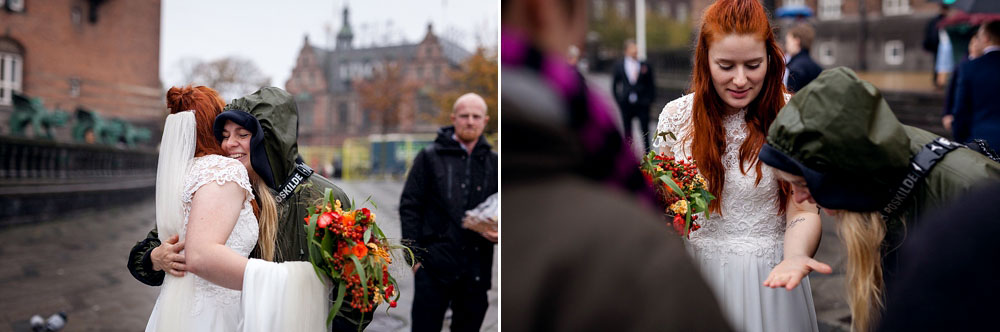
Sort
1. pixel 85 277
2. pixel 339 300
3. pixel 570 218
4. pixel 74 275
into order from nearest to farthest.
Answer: pixel 570 218, pixel 339 300, pixel 85 277, pixel 74 275

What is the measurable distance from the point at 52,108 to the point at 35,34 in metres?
2.13

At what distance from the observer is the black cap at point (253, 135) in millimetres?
2881

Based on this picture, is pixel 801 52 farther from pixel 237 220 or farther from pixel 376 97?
pixel 376 97

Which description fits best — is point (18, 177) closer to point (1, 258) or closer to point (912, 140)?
point (1, 258)

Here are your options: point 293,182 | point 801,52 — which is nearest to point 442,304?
point 293,182

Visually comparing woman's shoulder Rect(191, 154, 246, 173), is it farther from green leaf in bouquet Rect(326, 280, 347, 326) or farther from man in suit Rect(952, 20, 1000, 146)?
man in suit Rect(952, 20, 1000, 146)

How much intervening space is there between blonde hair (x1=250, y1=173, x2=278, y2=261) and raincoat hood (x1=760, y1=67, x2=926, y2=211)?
1861mm

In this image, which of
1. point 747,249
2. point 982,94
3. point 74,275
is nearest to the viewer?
point 747,249

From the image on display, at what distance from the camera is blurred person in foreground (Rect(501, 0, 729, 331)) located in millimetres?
770

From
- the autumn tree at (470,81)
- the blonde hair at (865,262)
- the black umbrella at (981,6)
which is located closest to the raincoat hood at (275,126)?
the blonde hair at (865,262)

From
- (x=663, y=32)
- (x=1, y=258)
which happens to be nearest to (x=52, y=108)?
(x=1, y=258)

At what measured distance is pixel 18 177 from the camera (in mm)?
12359

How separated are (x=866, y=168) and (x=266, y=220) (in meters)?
2.05

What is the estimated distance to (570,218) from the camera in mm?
794
